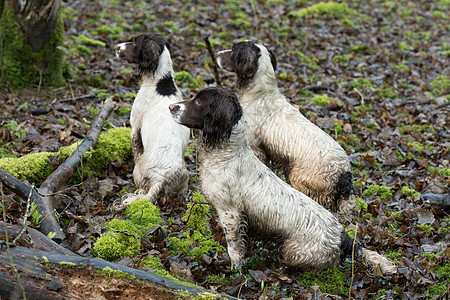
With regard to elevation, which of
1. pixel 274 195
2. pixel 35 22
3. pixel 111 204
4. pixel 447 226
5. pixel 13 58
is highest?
pixel 35 22

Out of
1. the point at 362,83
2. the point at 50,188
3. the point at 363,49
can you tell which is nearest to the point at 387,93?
the point at 362,83

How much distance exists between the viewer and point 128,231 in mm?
5754

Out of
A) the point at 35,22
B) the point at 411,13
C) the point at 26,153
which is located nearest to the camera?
the point at 26,153

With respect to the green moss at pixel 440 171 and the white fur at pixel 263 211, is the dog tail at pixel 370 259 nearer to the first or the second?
the white fur at pixel 263 211

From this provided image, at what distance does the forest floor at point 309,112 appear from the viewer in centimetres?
552

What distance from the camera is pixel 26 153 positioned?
775 centimetres

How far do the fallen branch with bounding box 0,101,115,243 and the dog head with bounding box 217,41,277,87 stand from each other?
2685mm

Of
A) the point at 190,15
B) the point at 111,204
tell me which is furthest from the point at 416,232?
the point at 190,15

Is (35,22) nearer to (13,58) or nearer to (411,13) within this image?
(13,58)

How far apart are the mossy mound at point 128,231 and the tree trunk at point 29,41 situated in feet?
17.7

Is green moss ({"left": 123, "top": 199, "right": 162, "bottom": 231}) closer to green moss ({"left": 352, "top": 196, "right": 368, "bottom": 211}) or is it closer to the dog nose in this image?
the dog nose

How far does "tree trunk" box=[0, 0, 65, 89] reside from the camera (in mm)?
9570

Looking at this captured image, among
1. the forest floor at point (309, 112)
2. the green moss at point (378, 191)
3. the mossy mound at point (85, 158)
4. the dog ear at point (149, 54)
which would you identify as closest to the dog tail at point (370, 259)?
the forest floor at point (309, 112)

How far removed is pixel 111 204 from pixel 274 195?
8.97 ft
